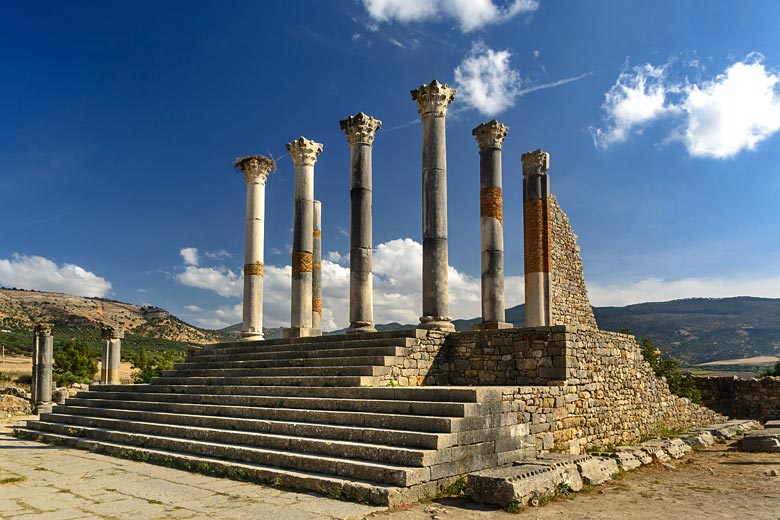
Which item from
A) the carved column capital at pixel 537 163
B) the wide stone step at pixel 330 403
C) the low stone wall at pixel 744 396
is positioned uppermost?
the carved column capital at pixel 537 163

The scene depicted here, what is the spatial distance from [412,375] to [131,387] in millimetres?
7743

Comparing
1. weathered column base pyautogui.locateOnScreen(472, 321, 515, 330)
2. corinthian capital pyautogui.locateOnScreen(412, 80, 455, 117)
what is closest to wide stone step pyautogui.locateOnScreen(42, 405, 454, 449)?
weathered column base pyautogui.locateOnScreen(472, 321, 515, 330)

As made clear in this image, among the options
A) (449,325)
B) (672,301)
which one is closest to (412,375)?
(449,325)

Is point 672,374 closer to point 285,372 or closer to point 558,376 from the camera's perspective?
point 558,376

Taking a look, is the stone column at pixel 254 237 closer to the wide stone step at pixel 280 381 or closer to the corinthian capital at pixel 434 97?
the wide stone step at pixel 280 381

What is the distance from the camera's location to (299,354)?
1495 cm

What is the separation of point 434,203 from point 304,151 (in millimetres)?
6070

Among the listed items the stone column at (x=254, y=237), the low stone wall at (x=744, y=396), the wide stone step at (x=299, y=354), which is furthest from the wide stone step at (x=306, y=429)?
the low stone wall at (x=744, y=396)

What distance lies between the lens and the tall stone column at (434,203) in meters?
16.0

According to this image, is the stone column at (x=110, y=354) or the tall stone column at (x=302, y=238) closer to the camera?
the tall stone column at (x=302, y=238)

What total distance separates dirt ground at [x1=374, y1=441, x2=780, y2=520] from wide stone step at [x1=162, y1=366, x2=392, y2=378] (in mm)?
4928

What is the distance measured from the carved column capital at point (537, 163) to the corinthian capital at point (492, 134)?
1.65m

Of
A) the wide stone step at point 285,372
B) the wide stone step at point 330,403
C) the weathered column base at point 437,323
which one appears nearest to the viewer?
the wide stone step at point 330,403

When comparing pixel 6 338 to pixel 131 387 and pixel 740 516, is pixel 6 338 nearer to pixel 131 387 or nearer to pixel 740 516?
pixel 131 387
